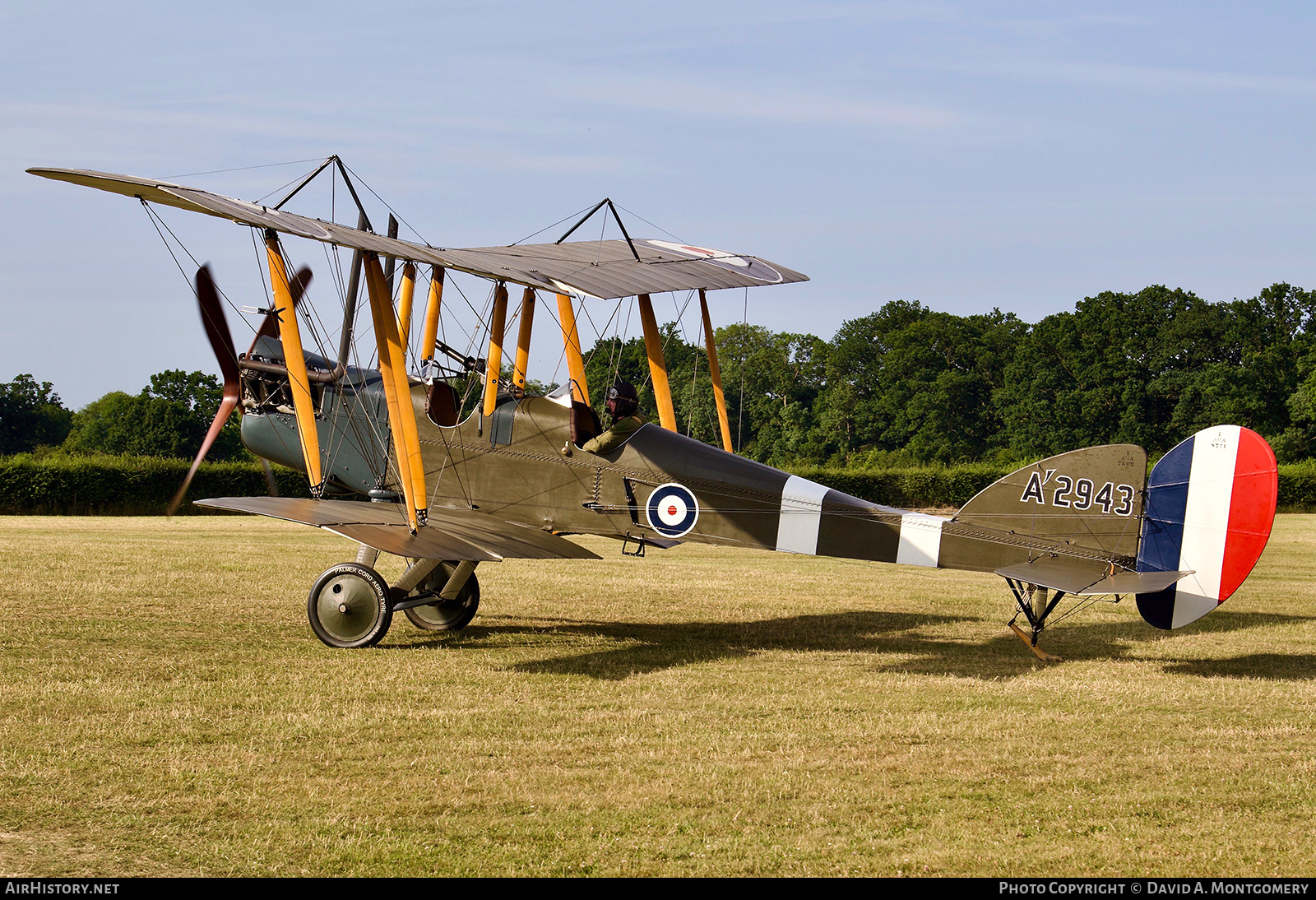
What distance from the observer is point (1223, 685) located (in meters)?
8.44

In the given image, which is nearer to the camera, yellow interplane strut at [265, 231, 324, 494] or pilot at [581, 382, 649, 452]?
yellow interplane strut at [265, 231, 324, 494]

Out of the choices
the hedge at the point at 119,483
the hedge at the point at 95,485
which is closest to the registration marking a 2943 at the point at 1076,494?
the hedge at the point at 119,483

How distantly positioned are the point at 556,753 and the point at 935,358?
70038 millimetres

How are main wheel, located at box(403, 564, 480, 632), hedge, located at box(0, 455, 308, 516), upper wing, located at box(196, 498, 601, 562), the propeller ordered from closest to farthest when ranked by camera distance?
1. upper wing, located at box(196, 498, 601, 562)
2. main wheel, located at box(403, 564, 480, 632)
3. the propeller
4. hedge, located at box(0, 455, 308, 516)

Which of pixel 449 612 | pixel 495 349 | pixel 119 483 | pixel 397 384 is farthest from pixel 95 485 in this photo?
pixel 397 384

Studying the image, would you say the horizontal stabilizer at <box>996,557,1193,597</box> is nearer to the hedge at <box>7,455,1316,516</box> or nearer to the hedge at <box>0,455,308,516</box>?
the hedge at <box>7,455,1316,516</box>

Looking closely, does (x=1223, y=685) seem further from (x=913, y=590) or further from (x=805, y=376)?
(x=805, y=376)

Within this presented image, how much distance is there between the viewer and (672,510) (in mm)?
9914

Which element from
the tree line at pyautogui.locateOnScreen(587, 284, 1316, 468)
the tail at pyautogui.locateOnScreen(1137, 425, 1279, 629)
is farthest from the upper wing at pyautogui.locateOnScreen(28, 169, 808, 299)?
the tree line at pyautogui.locateOnScreen(587, 284, 1316, 468)

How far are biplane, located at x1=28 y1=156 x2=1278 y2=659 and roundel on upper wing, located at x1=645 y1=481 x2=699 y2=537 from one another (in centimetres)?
2

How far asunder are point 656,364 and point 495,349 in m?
1.76

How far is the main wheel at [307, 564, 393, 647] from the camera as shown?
9.23 m

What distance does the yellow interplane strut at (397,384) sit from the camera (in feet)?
28.5

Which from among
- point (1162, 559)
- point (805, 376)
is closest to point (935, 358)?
point (805, 376)
